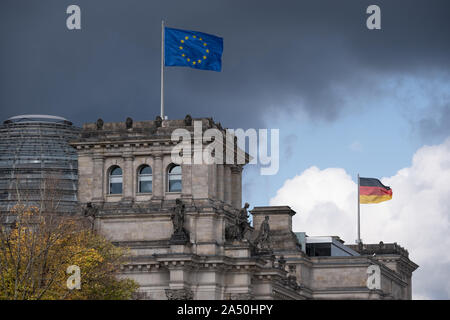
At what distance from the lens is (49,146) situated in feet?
534

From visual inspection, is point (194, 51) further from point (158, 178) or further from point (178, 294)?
point (178, 294)

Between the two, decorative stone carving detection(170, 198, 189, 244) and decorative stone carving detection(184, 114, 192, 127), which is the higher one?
decorative stone carving detection(184, 114, 192, 127)

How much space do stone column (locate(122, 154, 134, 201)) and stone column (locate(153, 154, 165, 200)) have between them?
2107 millimetres

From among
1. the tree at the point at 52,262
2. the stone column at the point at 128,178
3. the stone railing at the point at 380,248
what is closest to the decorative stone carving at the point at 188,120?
the stone column at the point at 128,178

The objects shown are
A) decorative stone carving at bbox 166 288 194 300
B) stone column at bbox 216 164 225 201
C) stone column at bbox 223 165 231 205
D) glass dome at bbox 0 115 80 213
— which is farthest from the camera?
glass dome at bbox 0 115 80 213

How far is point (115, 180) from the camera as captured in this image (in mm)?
100500

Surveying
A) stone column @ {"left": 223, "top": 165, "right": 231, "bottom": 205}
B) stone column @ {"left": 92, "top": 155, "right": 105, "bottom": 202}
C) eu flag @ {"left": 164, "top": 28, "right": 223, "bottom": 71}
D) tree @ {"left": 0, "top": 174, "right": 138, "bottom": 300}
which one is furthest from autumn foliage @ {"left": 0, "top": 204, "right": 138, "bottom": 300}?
eu flag @ {"left": 164, "top": 28, "right": 223, "bottom": 71}

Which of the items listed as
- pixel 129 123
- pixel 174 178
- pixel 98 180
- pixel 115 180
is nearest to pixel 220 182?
pixel 174 178

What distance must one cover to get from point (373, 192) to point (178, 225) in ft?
189

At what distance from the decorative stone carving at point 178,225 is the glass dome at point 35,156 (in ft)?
174

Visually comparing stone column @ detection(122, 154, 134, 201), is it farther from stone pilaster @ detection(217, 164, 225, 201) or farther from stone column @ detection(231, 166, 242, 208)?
stone column @ detection(231, 166, 242, 208)

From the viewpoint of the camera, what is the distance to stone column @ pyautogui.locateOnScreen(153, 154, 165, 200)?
98562 mm
